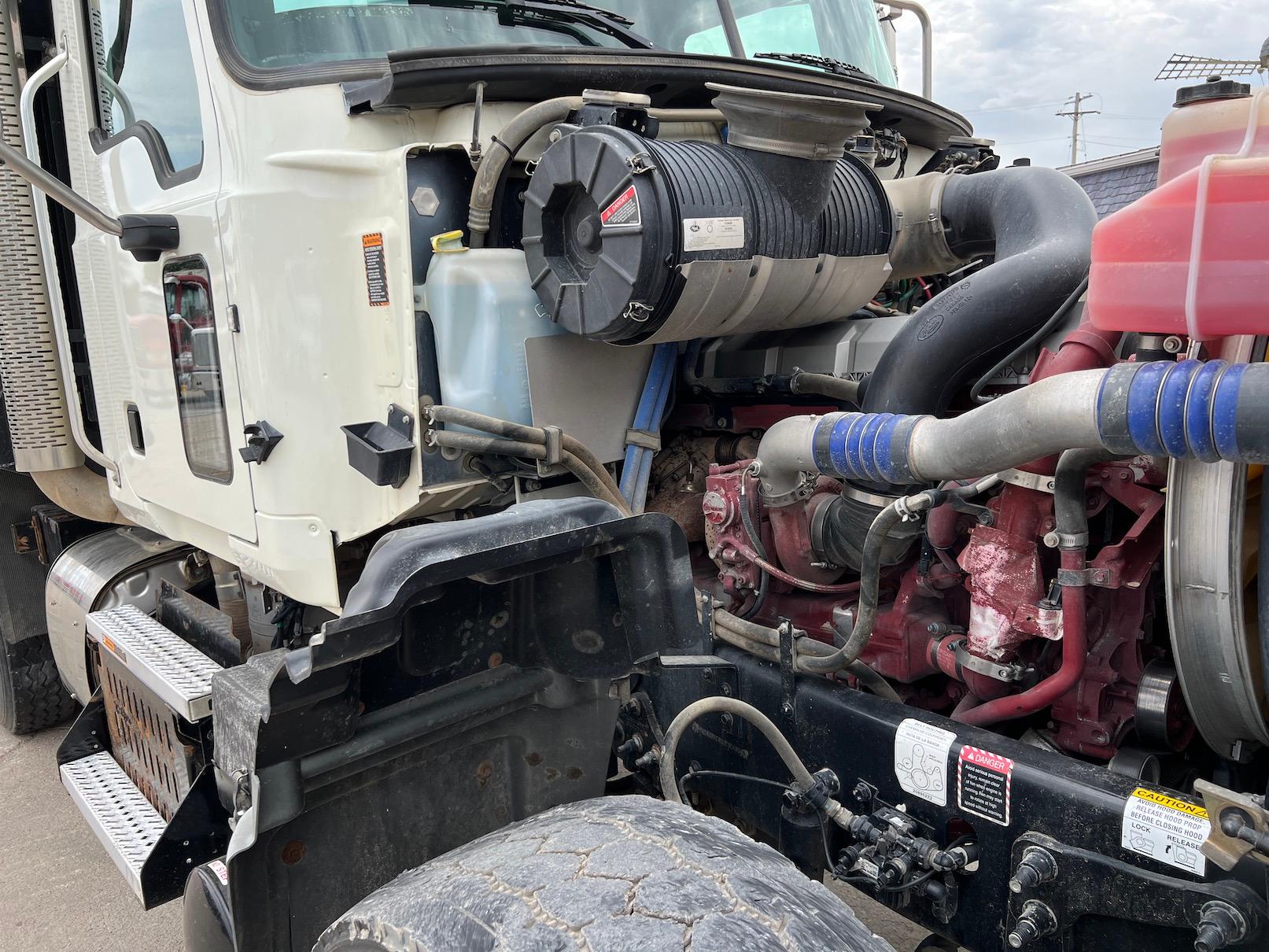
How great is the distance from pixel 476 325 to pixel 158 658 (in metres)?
1.47

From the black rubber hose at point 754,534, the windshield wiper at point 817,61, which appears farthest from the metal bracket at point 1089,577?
the windshield wiper at point 817,61

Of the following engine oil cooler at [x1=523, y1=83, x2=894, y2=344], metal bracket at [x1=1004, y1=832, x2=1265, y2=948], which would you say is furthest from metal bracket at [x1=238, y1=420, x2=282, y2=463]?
metal bracket at [x1=1004, y1=832, x2=1265, y2=948]

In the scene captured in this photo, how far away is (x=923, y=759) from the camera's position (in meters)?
1.72

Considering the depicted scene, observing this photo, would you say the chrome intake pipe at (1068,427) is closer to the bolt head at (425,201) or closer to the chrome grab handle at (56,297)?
the bolt head at (425,201)

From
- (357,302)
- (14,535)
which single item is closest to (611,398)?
(357,302)

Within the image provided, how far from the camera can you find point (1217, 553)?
1406mm

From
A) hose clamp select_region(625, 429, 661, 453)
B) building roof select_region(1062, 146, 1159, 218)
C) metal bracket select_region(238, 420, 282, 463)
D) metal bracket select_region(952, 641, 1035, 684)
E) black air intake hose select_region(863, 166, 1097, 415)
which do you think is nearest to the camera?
metal bracket select_region(952, 641, 1035, 684)

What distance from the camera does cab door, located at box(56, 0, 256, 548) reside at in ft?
8.16

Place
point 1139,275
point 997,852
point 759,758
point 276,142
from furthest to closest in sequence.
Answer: point 276,142
point 759,758
point 997,852
point 1139,275

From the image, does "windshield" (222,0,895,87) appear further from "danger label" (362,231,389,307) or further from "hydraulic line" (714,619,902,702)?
"hydraulic line" (714,619,902,702)

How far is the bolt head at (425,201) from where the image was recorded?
2029mm

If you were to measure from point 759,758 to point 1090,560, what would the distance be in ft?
2.49

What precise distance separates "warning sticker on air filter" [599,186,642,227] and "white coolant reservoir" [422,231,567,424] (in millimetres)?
294

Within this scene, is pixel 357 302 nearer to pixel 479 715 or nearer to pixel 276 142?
pixel 276 142
